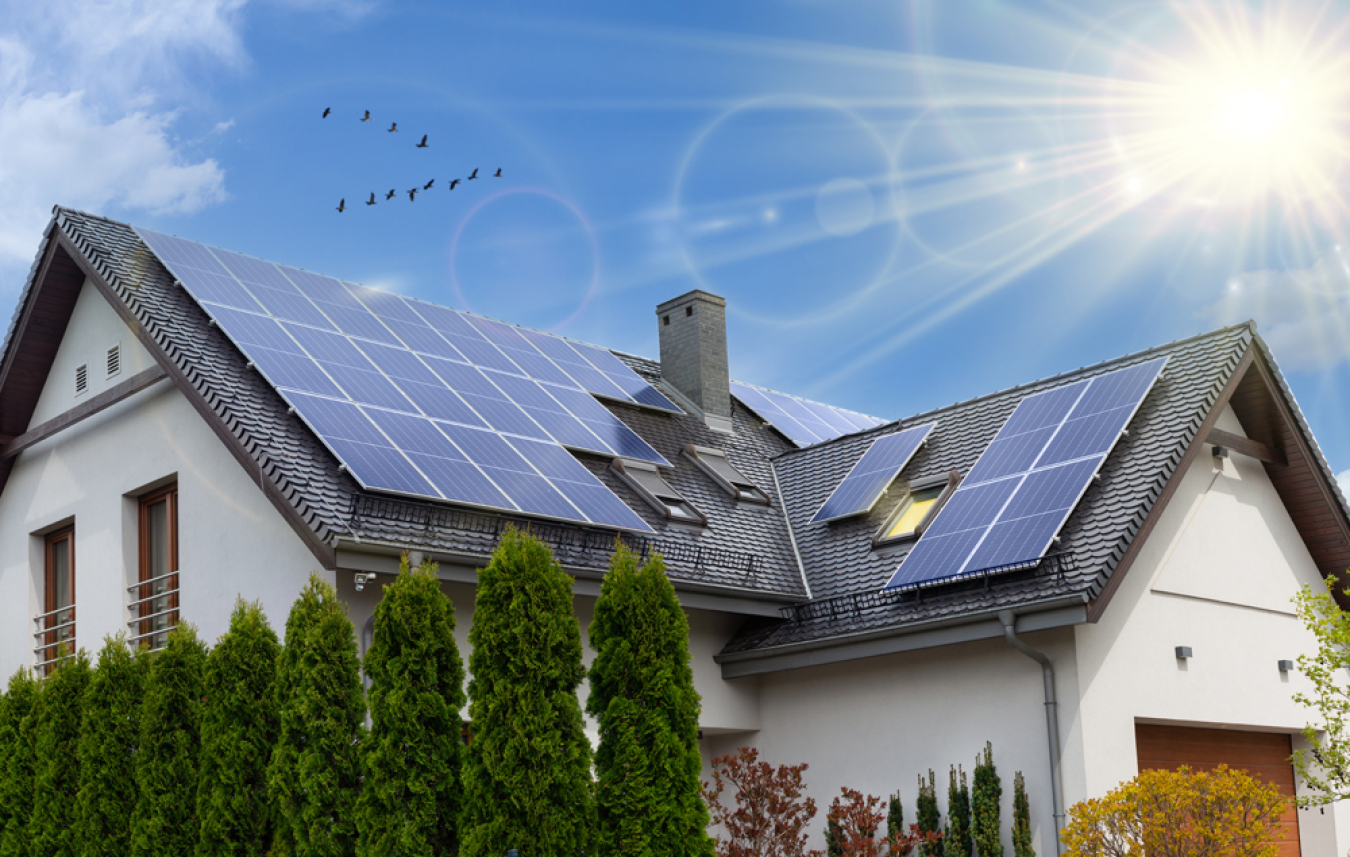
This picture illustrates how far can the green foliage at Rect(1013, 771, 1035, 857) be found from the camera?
12148 mm

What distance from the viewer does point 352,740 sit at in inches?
388

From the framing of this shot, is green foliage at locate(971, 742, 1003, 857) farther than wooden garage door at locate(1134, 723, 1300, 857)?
No

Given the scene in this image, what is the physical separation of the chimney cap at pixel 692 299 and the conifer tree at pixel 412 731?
1112 centimetres

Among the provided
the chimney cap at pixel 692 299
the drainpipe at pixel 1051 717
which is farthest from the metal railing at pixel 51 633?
the drainpipe at pixel 1051 717

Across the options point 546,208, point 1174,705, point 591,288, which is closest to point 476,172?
Answer: point 591,288

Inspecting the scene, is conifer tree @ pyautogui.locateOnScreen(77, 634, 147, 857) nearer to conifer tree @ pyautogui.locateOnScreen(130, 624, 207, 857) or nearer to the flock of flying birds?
conifer tree @ pyautogui.locateOnScreen(130, 624, 207, 857)

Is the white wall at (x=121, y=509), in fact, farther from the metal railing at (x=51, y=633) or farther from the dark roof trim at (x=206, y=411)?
the dark roof trim at (x=206, y=411)

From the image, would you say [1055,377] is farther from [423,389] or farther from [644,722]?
A: [644,722]

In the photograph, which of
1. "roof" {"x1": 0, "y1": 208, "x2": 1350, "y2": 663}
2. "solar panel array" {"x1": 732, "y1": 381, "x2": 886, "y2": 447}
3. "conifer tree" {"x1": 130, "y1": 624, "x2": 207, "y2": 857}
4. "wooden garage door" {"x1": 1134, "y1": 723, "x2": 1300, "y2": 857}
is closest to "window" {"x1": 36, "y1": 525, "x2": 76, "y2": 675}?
"roof" {"x1": 0, "y1": 208, "x2": 1350, "y2": 663}

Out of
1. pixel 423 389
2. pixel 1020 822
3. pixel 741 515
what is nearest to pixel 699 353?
pixel 741 515

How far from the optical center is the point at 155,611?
14.2 m

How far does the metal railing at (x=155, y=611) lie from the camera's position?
1365cm

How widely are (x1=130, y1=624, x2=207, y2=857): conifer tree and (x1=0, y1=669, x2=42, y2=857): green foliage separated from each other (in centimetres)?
233

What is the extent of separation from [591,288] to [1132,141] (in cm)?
918
